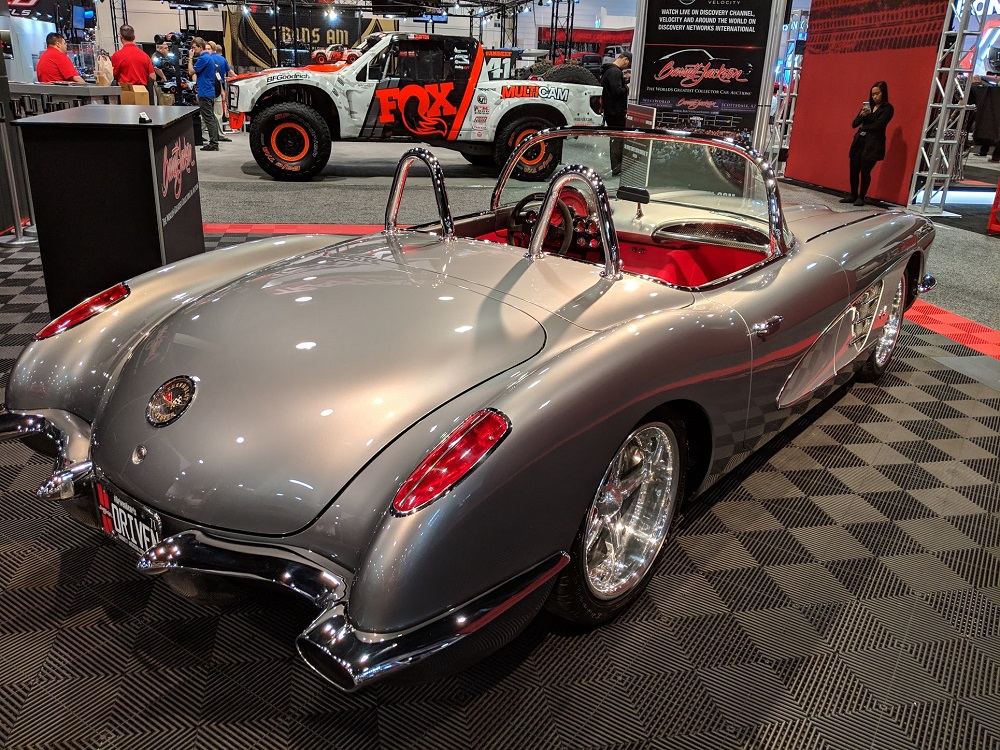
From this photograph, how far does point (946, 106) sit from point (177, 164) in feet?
24.9

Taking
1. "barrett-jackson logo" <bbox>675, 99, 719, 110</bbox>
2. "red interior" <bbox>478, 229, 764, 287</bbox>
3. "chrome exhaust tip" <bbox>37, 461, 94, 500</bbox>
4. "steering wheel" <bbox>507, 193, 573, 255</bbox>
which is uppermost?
"barrett-jackson logo" <bbox>675, 99, 719, 110</bbox>

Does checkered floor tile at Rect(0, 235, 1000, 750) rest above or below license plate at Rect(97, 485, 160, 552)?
below

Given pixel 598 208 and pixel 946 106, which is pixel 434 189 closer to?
pixel 598 208

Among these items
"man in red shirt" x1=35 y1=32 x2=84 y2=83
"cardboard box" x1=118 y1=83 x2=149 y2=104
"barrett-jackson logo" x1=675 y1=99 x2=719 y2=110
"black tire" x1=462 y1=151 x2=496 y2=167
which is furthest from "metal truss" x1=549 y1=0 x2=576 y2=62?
"man in red shirt" x1=35 y1=32 x2=84 y2=83

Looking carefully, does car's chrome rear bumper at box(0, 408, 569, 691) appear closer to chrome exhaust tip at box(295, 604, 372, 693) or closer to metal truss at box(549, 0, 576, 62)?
chrome exhaust tip at box(295, 604, 372, 693)

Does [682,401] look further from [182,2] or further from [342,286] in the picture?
[182,2]

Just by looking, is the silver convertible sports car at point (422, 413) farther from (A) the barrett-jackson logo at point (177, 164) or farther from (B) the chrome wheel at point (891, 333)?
(A) the barrett-jackson logo at point (177, 164)

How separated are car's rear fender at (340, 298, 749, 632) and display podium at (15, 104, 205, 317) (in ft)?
8.70

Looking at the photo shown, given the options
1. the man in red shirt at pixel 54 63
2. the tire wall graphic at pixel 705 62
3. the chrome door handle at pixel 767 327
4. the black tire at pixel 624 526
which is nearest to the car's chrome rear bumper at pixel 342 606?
the black tire at pixel 624 526

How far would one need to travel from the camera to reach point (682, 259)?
295 cm

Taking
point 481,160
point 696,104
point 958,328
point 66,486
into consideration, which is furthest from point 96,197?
point 481,160

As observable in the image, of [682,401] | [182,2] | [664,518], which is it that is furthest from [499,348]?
[182,2]

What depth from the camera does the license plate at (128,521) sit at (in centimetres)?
168

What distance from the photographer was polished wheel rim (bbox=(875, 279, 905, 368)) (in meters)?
3.60
